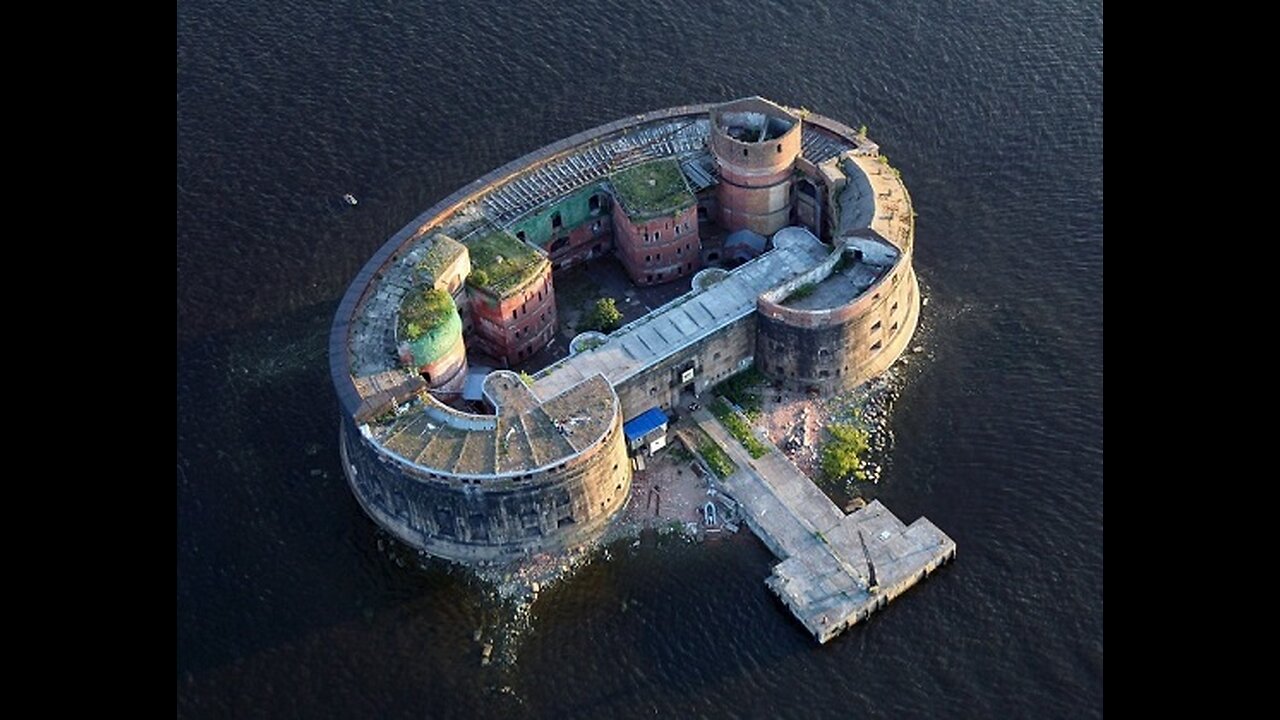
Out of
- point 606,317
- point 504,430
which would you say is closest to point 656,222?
point 606,317

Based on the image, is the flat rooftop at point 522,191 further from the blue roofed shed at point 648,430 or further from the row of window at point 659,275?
the blue roofed shed at point 648,430

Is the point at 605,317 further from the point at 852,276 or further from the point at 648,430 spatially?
the point at 852,276

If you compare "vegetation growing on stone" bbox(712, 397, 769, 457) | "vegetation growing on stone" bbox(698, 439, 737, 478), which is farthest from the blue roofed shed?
"vegetation growing on stone" bbox(712, 397, 769, 457)

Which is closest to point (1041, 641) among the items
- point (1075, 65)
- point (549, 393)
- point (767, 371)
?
point (767, 371)

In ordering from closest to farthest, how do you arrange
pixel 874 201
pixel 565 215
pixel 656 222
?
pixel 874 201 < pixel 656 222 < pixel 565 215

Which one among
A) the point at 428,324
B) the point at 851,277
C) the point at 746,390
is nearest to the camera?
the point at 428,324

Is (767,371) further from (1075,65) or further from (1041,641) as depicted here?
(1075,65)
